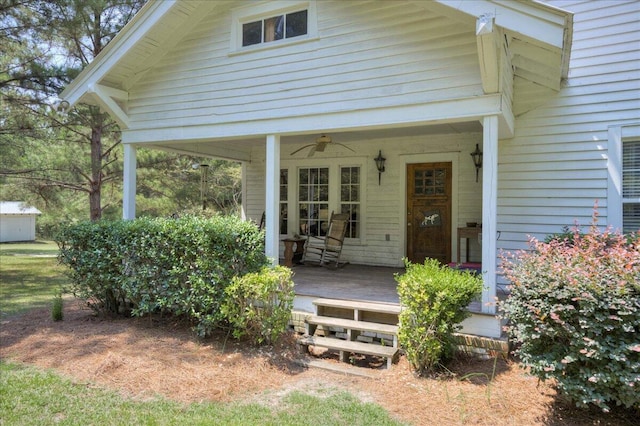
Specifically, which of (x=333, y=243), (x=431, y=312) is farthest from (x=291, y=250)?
(x=431, y=312)

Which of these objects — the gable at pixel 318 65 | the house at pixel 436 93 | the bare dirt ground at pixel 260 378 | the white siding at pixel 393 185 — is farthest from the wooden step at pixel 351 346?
the white siding at pixel 393 185

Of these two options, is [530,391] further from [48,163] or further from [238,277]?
[48,163]

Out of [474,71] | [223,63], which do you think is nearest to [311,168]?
[223,63]

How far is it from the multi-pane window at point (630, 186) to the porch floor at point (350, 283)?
244 cm

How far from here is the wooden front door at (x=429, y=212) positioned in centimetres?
723

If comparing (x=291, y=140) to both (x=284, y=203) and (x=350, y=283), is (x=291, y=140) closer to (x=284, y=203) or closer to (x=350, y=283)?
(x=284, y=203)

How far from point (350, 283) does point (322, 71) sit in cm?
287

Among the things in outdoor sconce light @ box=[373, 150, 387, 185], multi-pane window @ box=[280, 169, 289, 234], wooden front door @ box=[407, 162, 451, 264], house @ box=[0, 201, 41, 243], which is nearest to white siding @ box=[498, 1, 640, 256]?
wooden front door @ box=[407, 162, 451, 264]

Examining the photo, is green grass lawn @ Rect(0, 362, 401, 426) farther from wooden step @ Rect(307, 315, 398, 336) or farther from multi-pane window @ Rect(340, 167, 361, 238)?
multi-pane window @ Rect(340, 167, 361, 238)

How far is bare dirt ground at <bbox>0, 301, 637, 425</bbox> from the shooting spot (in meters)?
3.16

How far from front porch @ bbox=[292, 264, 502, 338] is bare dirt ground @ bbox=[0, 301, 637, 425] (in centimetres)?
35

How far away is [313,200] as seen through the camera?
27.9 ft

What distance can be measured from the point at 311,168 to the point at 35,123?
680 centimetres

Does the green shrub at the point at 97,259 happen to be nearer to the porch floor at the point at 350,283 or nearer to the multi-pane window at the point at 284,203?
the porch floor at the point at 350,283
